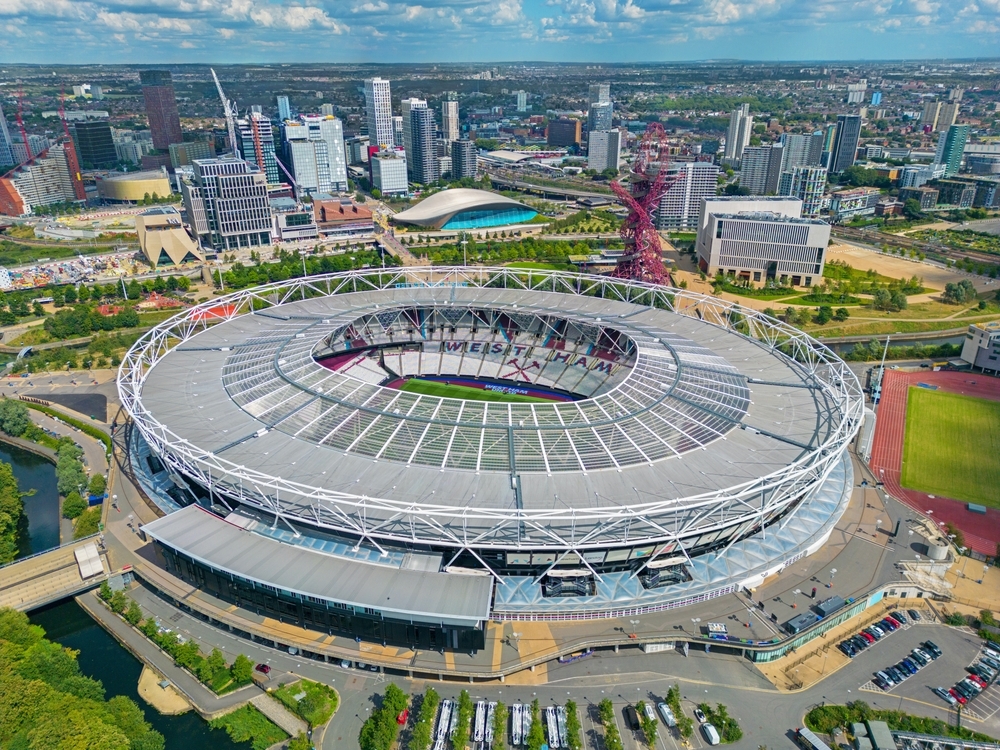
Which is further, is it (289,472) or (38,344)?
(38,344)

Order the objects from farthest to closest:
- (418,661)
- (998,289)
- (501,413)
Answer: (998,289) → (501,413) → (418,661)

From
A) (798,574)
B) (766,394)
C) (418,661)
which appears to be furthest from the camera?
(766,394)

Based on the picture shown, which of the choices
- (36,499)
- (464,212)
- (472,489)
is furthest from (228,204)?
(472,489)

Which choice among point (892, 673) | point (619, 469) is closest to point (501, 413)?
point (619, 469)

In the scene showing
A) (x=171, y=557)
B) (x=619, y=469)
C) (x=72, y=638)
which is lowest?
(x=72, y=638)

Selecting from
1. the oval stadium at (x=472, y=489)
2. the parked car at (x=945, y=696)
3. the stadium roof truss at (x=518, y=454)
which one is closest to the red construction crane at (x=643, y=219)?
the stadium roof truss at (x=518, y=454)

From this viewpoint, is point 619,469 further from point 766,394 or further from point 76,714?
point 76,714
